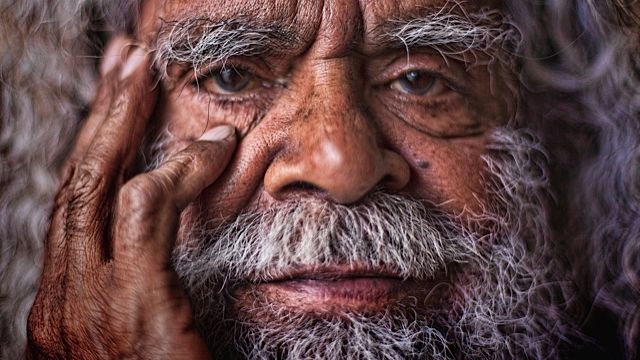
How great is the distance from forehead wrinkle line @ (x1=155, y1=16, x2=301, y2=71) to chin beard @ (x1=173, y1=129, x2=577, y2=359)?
1.10 feet

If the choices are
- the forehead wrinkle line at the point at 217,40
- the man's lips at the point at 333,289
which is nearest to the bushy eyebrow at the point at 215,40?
the forehead wrinkle line at the point at 217,40

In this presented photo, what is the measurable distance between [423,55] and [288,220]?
479 millimetres

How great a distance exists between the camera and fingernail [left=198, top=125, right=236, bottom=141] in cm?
161

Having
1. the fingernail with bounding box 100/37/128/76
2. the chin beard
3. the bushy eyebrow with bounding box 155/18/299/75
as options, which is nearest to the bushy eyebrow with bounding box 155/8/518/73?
the bushy eyebrow with bounding box 155/18/299/75

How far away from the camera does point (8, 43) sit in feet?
5.86

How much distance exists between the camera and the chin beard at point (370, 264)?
1.55 m

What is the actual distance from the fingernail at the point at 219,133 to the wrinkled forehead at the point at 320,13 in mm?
229

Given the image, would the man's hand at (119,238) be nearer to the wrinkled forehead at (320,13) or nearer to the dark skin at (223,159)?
the dark skin at (223,159)

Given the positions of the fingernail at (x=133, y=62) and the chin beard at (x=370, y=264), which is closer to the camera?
the chin beard at (x=370, y=264)

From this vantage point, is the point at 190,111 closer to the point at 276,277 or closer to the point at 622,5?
the point at 276,277

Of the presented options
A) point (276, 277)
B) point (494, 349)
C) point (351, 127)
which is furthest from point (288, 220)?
point (494, 349)

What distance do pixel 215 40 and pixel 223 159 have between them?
0.84 feet

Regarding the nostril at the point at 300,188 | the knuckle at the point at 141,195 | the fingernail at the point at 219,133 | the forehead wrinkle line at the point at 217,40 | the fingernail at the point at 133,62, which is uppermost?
the forehead wrinkle line at the point at 217,40

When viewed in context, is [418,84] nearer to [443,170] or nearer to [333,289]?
[443,170]
